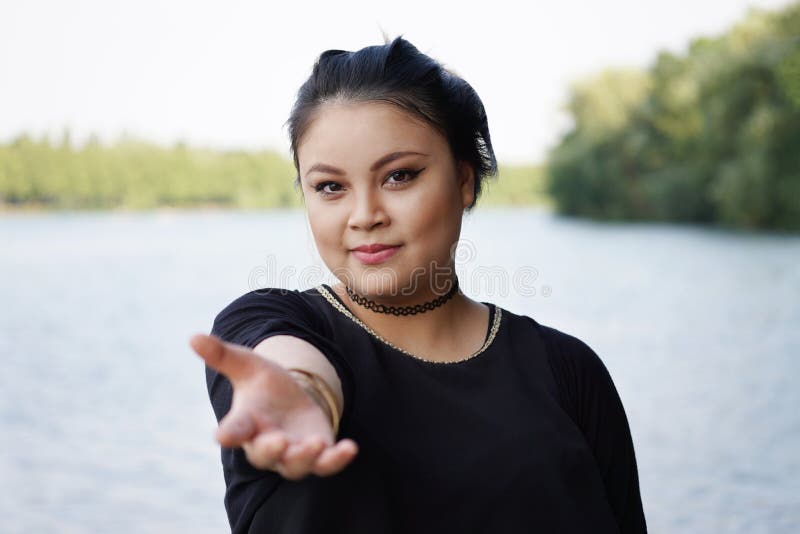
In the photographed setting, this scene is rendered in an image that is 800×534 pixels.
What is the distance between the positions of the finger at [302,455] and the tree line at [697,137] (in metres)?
13.9

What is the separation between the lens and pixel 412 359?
1.65 m

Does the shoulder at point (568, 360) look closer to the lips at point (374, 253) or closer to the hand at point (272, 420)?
the lips at point (374, 253)

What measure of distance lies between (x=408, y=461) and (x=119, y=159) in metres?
44.5

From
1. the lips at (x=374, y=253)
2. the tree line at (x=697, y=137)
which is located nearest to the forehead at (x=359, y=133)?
the lips at (x=374, y=253)

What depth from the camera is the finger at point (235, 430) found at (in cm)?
101

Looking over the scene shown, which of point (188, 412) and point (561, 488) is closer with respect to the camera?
point (561, 488)

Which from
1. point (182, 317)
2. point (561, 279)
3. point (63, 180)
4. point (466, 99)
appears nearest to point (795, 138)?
point (561, 279)

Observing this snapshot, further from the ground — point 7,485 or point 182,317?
point 182,317

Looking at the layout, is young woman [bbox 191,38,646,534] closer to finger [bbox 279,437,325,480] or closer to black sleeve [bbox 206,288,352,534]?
black sleeve [bbox 206,288,352,534]

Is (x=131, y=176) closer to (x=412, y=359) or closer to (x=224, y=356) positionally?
(x=412, y=359)

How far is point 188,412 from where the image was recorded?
28.8ft

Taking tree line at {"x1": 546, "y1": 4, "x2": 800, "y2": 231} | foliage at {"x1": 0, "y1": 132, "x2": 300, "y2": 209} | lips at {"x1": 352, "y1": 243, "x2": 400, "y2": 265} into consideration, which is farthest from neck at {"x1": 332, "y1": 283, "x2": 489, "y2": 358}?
foliage at {"x1": 0, "y1": 132, "x2": 300, "y2": 209}

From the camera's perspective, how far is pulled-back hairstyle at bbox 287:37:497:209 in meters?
1.62

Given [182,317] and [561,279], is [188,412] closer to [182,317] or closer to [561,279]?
[182,317]
